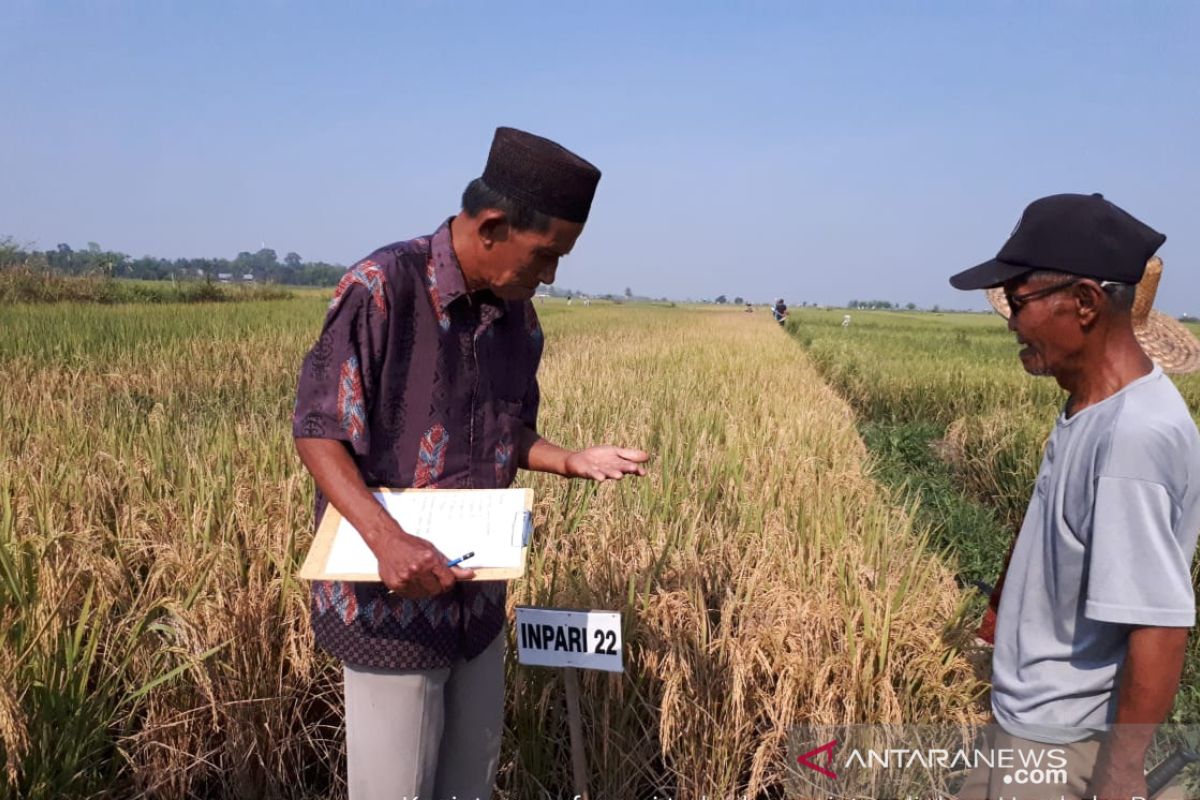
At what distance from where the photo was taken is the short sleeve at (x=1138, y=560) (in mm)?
1069

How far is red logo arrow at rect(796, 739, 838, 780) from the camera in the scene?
1914 mm

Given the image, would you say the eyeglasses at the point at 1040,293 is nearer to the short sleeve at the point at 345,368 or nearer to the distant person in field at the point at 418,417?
the distant person in field at the point at 418,417

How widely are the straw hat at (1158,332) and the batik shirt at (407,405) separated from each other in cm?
121

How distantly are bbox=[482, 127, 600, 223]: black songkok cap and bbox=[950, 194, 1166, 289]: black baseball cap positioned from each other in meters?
0.71

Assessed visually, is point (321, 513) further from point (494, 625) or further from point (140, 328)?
point (140, 328)

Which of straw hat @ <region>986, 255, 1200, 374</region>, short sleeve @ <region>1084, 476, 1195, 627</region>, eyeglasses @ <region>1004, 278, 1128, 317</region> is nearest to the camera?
short sleeve @ <region>1084, 476, 1195, 627</region>

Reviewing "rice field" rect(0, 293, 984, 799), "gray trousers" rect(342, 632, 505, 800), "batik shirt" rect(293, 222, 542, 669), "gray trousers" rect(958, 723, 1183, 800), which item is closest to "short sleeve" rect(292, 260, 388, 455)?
"batik shirt" rect(293, 222, 542, 669)

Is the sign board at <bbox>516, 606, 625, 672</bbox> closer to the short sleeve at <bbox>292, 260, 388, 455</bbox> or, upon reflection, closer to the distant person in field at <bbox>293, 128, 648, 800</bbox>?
the distant person in field at <bbox>293, 128, 648, 800</bbox>

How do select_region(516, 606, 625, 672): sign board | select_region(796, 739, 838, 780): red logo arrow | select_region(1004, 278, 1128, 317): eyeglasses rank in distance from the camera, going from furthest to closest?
select_region(796, 739, 838, 780): red logo arrow
select_region(516, 606, 625, 672): sign board
select_region(1004, 278, 1128, 317): eyeglasses

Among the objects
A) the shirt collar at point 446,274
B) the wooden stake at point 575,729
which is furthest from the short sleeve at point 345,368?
the wooden stake at point 575,729

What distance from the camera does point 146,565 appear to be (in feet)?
7.90

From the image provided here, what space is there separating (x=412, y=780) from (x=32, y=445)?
2925mm

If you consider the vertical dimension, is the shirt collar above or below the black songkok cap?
below

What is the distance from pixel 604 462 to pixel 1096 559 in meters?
0.85
